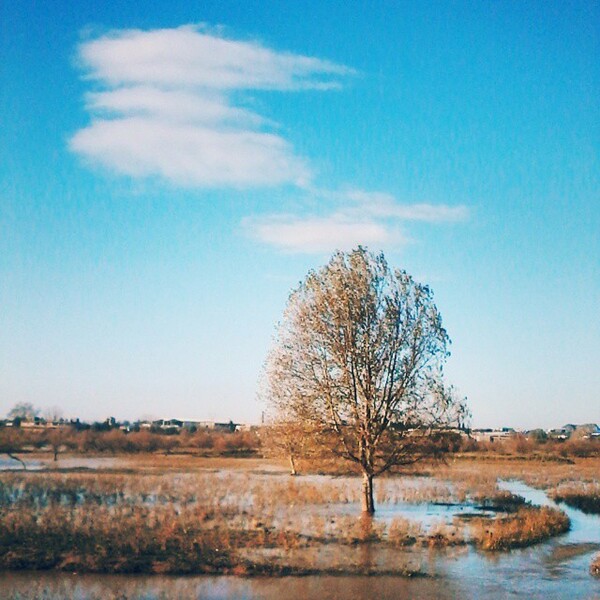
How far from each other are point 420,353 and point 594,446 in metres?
89.4

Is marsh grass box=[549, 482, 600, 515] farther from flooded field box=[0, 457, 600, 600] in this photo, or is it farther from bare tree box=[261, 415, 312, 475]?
bare tree box=[261, 415, 312, 475]

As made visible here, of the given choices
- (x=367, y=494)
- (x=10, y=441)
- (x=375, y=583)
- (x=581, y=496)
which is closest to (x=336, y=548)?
(x=375, y=583)

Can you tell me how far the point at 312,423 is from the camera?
1411 inches

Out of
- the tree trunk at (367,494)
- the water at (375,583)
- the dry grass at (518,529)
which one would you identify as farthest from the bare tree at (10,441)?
the water at (375,583)

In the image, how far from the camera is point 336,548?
2555cm

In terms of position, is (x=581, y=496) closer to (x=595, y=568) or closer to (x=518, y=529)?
(x=518, y=529)

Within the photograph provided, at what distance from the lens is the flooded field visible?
1981 cm

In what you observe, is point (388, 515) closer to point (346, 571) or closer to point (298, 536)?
point (298, 536)

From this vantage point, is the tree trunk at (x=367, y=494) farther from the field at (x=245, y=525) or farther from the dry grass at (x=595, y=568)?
the dry grass at (x=595, y=568)

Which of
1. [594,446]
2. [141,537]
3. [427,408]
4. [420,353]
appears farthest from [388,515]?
[594,446]

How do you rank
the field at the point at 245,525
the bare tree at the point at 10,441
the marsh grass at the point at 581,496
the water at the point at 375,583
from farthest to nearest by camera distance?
1. the bare tree at the point at 10,441
2. the marsh grass at the point at 581,496
3. the field at the point at 245,525
4. the water at the point at 375,583

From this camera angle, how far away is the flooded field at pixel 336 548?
1981cm

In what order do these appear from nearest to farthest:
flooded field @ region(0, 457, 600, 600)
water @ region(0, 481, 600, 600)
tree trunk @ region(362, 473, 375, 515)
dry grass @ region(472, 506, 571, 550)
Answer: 1. water @ region(0, 481, 600, 600)
2. flooded field @ region(0, 457, 600, 600)
3. dry grass @ region(472, 506, 571, 550)
4. tree trunk @ region(362, 473, 375, 515)

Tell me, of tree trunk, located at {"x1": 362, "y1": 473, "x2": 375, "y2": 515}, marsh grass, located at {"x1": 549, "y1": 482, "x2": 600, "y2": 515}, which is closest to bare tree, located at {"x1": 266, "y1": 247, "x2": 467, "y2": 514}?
tree trunk, located at {"x1": 362, "y1": 473, "x2": 375, "y2": 515}
